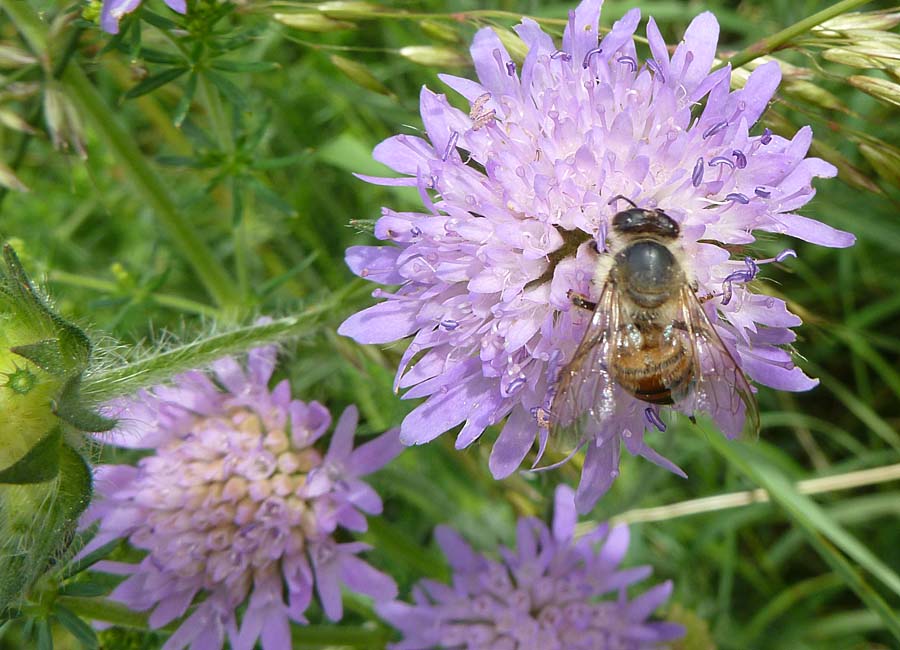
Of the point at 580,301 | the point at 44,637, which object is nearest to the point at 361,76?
the point at 580,301

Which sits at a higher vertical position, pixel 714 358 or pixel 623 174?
pixel 623 174

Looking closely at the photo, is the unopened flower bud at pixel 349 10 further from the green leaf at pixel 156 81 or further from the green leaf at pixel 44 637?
the green leaf at pixel 44 637

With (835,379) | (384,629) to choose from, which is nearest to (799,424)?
(835,379)

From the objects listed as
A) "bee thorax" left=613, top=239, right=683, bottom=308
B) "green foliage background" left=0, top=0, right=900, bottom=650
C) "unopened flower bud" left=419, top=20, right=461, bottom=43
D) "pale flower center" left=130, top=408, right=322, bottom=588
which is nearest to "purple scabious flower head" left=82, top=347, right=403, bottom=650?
"pale flower center" left=130, top=408, right=322, bottom=588

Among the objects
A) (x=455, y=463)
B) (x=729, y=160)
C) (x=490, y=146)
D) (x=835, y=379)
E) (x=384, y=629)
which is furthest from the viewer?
(x=835, y=379)

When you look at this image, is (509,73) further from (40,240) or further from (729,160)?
(40,240)

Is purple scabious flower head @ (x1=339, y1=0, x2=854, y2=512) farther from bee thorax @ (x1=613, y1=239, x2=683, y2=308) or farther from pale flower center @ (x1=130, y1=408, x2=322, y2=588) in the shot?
pale flower center @ (x1=130, y1=408, x2=322, y2=588)

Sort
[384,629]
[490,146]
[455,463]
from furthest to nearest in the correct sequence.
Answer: [455,463] → [384,629] → [490,146]
